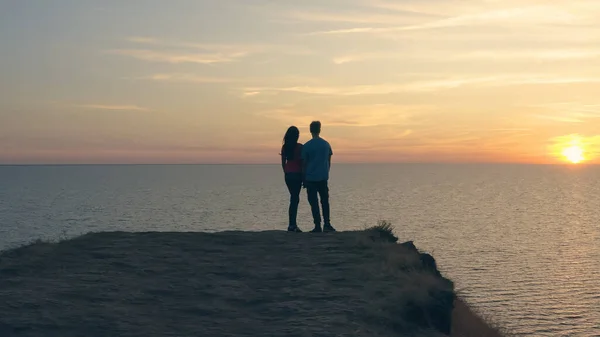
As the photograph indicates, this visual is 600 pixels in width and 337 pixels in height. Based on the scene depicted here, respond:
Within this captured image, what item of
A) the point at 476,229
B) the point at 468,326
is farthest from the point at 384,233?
the point at 476,229

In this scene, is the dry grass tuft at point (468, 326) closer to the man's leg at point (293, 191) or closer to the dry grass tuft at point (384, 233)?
the dry grass tuft at point (384, 233)

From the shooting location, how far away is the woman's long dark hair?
53.3 ft

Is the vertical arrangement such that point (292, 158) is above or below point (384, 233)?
above

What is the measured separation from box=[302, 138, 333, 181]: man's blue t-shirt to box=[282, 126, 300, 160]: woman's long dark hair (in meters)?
0.36

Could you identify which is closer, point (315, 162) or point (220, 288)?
point (220, 288)

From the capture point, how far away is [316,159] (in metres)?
16.0

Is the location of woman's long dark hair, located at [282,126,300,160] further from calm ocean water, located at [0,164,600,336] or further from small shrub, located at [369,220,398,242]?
calm ocean water, located at [0,164,600,336]

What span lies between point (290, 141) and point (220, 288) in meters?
6.10

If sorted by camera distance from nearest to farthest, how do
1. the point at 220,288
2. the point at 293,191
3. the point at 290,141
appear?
the point at 220,288
the point at 290,141
the point at 293,191

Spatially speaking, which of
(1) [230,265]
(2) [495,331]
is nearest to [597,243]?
(2) [495,331]

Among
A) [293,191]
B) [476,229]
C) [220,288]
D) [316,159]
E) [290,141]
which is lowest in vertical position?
[476,229]

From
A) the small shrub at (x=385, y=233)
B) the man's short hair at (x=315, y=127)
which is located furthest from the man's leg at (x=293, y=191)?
the small shrub at (x=385, y=233)

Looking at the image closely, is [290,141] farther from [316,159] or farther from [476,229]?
[476,229]

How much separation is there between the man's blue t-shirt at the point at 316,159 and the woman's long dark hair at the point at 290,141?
0.36m
